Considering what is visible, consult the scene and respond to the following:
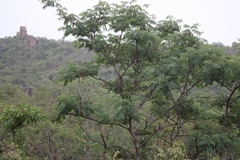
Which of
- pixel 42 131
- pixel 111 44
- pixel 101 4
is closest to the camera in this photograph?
pixel 101 4

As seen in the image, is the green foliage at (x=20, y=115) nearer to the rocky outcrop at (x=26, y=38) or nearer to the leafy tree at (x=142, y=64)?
the leafy tree at (x=142, y=64)

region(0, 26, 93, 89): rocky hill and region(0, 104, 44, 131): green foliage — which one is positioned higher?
region(0, 104, 44, 131): green foliage

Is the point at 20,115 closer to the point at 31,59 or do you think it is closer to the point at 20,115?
the point at 20,115

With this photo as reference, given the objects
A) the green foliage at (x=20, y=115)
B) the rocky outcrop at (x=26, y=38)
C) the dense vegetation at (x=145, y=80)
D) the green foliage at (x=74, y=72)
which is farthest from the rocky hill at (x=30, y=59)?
the green foliage at (x=20, y=115)

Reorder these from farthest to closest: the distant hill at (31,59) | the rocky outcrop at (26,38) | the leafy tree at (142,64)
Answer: the rocky outcrop at (26,38) → the distant hill at (31,59) → the leafy tree at (142,64)

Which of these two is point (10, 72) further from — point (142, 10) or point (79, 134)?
point (142, 10)

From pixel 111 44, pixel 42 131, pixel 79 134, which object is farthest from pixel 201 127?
pixel 42 131

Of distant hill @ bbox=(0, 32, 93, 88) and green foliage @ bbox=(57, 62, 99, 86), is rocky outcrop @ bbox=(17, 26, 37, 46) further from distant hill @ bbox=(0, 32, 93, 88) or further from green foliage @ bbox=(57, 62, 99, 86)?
green foliage @ bbox=(57, 62, 99, 86)

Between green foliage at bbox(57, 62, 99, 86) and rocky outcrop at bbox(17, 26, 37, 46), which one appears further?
rocky outcrop at bbox(17, 26, 37, 46)

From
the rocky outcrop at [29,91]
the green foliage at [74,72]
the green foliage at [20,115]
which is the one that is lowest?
the rocky outcrop at [29,91]

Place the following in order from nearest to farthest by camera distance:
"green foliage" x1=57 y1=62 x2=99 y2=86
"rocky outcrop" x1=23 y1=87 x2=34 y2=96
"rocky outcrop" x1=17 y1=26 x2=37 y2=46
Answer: "green foliage" x1=57 y1=62 x2=99 y2=86, "rocky outcrop" x1=23 y1=87 x2=34 y2=96, "rocky outcrop" x1=17 y1=26 x2=37 y2=46

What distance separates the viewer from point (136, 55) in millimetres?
5672

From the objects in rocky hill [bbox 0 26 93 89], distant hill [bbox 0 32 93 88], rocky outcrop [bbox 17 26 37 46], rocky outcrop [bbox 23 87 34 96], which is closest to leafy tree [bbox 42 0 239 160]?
rocky outcrop [bbox 23 87 34 96]

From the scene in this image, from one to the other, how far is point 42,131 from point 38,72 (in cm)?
→ 2995
